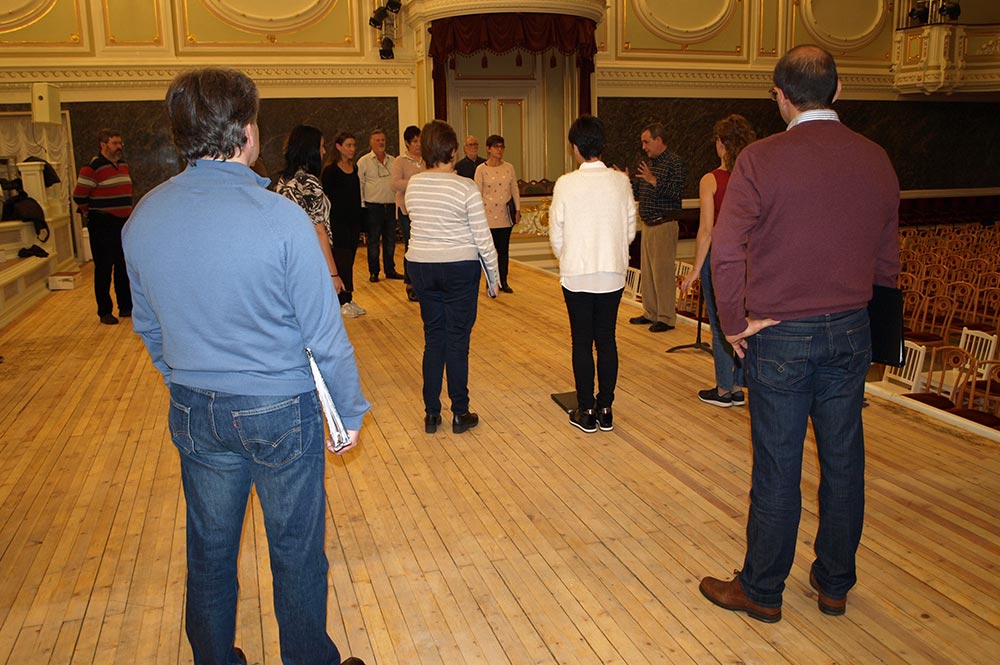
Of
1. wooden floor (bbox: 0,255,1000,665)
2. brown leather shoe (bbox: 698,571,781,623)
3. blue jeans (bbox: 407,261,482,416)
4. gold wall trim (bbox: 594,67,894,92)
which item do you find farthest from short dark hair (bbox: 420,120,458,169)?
gold wall trim (bbox: 594,67,894,92)

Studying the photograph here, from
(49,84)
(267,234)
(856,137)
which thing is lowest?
(267,234)

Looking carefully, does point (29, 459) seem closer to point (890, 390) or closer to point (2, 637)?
point (2, 637)

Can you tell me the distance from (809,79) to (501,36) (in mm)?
10012

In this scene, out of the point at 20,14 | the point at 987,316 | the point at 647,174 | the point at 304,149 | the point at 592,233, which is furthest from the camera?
the point at 20,14

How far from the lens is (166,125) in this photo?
12.3 meters

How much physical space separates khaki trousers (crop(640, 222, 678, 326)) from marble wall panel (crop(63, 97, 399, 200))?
270 inches

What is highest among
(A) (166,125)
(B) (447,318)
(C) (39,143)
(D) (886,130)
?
(A) (166,125)

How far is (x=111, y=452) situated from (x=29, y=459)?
380 mm

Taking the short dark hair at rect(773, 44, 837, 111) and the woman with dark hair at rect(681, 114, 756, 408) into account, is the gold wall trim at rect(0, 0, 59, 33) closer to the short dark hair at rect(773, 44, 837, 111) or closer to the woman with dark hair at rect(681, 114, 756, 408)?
the woman with dark hair at rect(681, 114, 756, 408)

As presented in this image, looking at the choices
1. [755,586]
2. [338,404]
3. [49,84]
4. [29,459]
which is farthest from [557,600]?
[49,84]

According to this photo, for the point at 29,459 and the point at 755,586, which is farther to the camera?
the point at 29,459

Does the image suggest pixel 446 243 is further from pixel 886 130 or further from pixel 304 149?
pixel 886 130

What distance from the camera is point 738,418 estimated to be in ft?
15.3

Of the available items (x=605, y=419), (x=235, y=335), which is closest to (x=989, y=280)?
(x=605, y=419)
